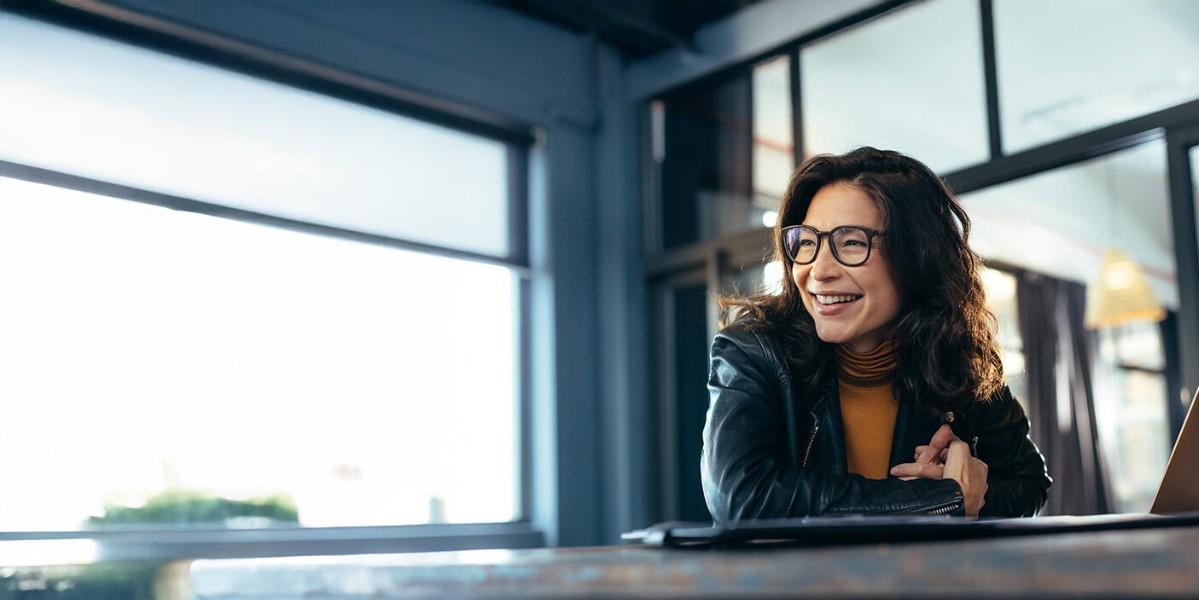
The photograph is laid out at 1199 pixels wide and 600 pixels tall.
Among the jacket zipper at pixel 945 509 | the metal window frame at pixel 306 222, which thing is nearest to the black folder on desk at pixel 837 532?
the jacket zipper at pixel 945 509

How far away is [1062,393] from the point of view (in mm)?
6266

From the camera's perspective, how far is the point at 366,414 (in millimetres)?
4262

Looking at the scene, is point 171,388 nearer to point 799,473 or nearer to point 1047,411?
point 799,473

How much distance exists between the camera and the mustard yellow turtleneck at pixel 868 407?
1.48m

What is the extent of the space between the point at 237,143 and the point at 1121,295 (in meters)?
4.38

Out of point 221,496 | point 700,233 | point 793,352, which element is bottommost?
point 221,496

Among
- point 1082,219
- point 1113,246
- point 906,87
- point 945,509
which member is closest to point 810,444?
point 945,509

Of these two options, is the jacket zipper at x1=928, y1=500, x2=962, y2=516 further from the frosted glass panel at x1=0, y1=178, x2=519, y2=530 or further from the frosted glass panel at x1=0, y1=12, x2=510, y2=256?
A: the frosted glass panel at x1=0, y1=12, x2=510, y2=256

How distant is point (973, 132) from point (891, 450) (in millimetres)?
2860

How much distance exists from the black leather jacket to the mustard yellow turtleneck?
0.03 meters

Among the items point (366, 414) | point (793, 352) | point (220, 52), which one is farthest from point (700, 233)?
point (793, 352)

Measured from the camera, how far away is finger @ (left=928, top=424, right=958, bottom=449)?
1398 millimetres

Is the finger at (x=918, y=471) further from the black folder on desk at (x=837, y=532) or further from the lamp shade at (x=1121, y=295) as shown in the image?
the lamp shade at (x=1121, y=295)

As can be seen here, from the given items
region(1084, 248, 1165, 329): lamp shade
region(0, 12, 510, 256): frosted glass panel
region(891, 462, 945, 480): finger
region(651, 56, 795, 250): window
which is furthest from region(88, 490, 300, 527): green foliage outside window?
region(1084, 248, 1165, 329): lamp shade
